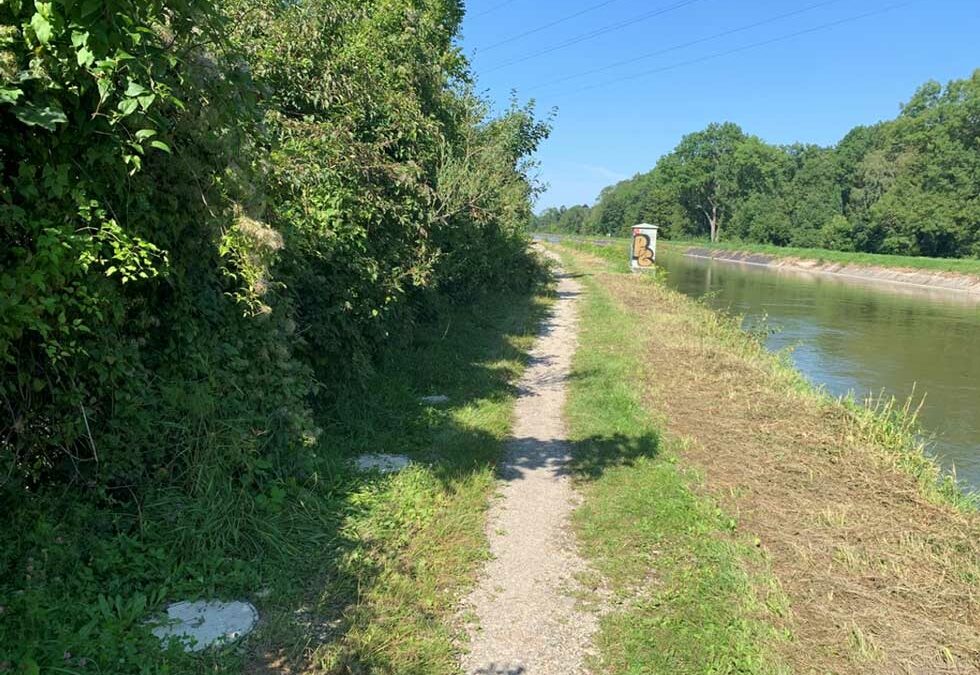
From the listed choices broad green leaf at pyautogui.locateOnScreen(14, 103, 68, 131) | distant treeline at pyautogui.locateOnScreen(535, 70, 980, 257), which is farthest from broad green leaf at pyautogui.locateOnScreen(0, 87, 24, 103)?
distant treeline at pyautogui.locateOnScreen(535, 70, 980, 257)

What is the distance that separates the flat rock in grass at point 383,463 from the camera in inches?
232

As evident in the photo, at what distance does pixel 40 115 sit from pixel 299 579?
109 inches

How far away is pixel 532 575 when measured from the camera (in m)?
4.35

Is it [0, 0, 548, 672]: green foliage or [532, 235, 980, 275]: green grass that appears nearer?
[0, 0, 548, 672]: green foliage

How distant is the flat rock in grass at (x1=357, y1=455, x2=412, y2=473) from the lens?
5898mm

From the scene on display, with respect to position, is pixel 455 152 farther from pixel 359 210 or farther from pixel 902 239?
pixel 902 239

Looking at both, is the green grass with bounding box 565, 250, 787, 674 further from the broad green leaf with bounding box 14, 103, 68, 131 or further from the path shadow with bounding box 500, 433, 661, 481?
the broad green leaf with bounding box 14, 103, 68, 131

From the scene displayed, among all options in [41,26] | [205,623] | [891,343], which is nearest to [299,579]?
[205,623]

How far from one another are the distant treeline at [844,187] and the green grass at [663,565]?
191 feet

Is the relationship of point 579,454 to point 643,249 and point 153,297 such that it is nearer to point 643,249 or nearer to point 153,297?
point 153,297

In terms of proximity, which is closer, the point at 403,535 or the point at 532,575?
the point at 532,575

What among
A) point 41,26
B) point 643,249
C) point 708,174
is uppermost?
point 708,174

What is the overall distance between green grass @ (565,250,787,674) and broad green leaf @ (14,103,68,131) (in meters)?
3.66

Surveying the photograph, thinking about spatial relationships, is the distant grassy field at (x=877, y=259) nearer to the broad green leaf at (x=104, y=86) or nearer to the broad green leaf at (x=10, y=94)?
the broad green leaf at (x=104, y=86)
